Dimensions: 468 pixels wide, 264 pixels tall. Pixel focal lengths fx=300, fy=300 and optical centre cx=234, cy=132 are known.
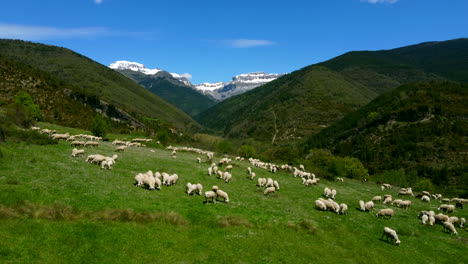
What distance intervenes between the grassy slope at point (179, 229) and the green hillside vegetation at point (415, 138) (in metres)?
73.2

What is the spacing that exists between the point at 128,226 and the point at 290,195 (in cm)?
1878

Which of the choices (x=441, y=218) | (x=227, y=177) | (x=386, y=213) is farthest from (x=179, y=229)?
(x=441, y=218)

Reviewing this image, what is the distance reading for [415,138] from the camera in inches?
5217

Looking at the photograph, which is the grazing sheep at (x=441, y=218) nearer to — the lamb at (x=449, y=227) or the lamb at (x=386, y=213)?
the lamb at (x=449, y=227)

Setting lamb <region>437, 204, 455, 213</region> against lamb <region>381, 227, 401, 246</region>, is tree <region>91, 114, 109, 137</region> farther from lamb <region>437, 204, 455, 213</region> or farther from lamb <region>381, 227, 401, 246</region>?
lamb <region>437, 204, 455, 213</region>

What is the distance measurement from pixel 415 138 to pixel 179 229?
141492 millimetres

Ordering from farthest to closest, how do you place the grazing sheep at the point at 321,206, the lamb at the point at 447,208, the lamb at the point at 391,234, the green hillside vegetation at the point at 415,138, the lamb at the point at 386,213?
the green hillside vegetation at the point at 415,138, the lamb at the point at 447,208, the lamb at the point at 386,213, the grazing sheep at the point at 321,206, the lamb at the point at 391,234

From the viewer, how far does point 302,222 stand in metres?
21.9

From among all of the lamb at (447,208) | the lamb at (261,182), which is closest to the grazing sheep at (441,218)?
the lamb at (447,208)

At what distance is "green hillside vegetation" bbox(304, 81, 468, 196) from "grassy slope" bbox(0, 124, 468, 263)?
7321 cm

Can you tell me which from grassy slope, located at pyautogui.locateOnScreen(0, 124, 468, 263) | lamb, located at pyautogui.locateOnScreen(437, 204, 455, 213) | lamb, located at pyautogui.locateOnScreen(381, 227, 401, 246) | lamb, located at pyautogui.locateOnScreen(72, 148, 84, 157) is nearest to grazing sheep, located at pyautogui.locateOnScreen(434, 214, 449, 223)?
grassy slope, located at pyautogui.locateOnScreen(0, 124, 468, 263)

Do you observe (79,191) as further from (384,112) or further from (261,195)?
(384,112)

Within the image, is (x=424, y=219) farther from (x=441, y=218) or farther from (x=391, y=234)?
(x=391, y=234)

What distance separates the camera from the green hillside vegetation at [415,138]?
106125mm
